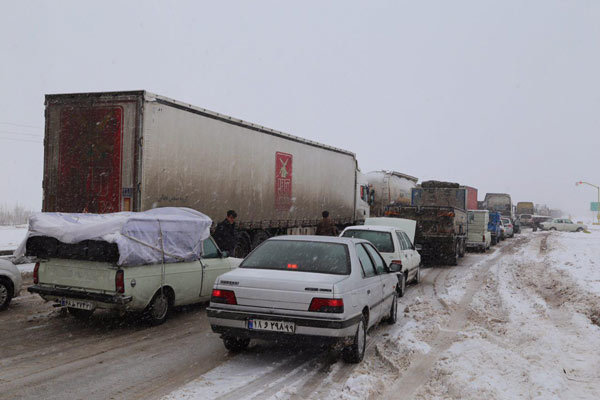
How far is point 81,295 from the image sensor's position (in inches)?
272

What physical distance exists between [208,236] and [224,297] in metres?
3.14

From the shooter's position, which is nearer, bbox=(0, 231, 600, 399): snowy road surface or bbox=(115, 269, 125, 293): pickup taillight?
bbox=(0, 231, 600, 399): snowy road surface

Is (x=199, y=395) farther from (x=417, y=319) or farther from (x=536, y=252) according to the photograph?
(x=536, y=252)

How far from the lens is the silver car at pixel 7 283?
8.23m

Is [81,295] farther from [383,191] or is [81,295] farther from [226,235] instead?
[383,191]

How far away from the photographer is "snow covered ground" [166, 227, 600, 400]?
4.78 meters

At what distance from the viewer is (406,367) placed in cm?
563

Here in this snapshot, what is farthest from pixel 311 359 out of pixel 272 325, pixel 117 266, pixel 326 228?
pixel 326 228

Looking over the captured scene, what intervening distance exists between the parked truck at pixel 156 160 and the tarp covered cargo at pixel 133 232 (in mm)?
2503

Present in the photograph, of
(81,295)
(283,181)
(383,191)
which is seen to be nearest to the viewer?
(81,295)

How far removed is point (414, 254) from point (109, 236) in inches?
309

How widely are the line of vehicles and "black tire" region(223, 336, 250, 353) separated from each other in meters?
0.03

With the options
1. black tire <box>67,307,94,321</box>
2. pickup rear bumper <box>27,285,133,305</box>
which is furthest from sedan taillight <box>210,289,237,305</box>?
black tire <box>67,307,94,321</box>

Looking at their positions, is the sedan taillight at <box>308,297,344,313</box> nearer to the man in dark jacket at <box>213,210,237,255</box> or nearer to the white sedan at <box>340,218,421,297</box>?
the white sedan at <box>340,218,421,297</box>
